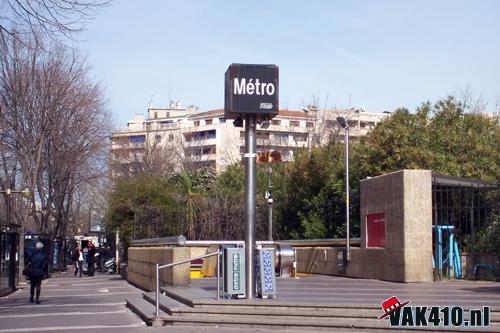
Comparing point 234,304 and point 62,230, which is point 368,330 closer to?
point 234,304

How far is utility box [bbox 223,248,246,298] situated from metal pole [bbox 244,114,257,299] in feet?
0.47

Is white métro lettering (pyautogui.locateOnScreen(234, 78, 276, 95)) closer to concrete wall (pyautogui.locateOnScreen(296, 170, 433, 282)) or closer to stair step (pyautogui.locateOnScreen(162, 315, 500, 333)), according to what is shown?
stair step (pyautogui.locateOnScreen(162, 315, 500, 333))

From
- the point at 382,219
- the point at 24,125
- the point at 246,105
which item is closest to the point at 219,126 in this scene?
the point at 24,125

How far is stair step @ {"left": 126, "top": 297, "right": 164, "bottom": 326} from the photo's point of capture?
15.6 metres

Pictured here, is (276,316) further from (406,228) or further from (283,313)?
(406,228)

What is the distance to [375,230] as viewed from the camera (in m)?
25.6

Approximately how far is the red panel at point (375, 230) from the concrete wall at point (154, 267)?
675 centimetres

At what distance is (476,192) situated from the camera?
78.5 feet

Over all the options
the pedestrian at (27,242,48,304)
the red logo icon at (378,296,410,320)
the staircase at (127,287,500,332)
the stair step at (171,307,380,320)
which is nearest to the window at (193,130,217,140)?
the pedestrian at (27,242,48,304)

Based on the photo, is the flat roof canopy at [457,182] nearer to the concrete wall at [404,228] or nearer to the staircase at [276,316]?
the concrete wall at [404,228]

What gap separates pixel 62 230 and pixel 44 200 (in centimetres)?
1302

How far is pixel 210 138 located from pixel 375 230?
71.3 metres

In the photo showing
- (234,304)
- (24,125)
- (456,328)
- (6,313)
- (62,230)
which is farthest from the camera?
(62,230)

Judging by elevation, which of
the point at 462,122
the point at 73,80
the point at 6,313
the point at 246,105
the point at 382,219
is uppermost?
the point at 73,80
